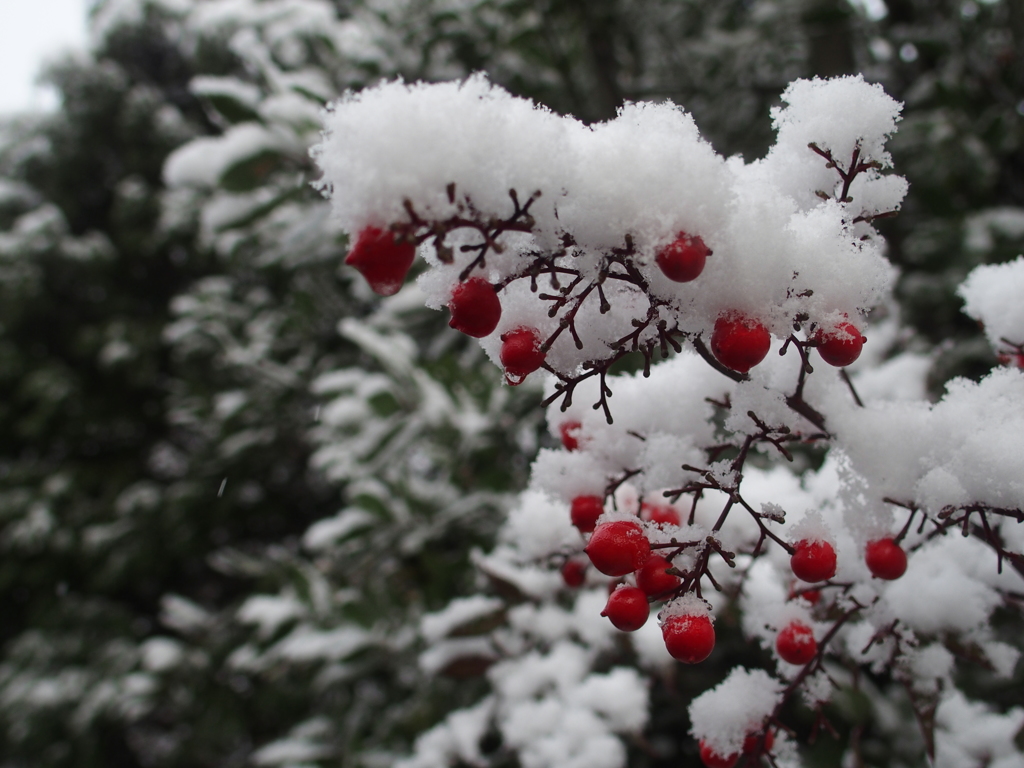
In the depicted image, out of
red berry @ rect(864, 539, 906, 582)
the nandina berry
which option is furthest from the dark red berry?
the nandina berry

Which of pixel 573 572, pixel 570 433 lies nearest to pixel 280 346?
pixel 573 572

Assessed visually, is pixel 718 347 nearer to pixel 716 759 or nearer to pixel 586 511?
pixel 586 511

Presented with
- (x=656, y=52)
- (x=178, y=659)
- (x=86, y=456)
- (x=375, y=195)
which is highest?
(x=656, y=52)

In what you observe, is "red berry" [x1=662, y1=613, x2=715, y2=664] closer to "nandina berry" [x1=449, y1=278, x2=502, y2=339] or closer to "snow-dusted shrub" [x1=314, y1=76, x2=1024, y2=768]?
"snow-dusted shrub" [x1=314, y1=76, x2=1024, y2=768]

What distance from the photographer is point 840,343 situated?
634mm

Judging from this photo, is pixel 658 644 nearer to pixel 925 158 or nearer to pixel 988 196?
pixel 925 158

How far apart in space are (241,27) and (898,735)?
4.21m

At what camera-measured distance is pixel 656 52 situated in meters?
3.86

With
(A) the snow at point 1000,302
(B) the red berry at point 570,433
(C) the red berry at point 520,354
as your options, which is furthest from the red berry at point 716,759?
(A) the snow at point 1000,302

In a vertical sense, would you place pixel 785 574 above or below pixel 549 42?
below

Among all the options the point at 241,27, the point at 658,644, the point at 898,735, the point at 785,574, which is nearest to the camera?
the point at 785,574

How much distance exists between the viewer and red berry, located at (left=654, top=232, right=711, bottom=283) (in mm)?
560

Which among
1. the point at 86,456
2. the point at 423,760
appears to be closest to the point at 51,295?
the point at 86,456

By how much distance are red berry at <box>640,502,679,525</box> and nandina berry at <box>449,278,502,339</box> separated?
1.50ft
